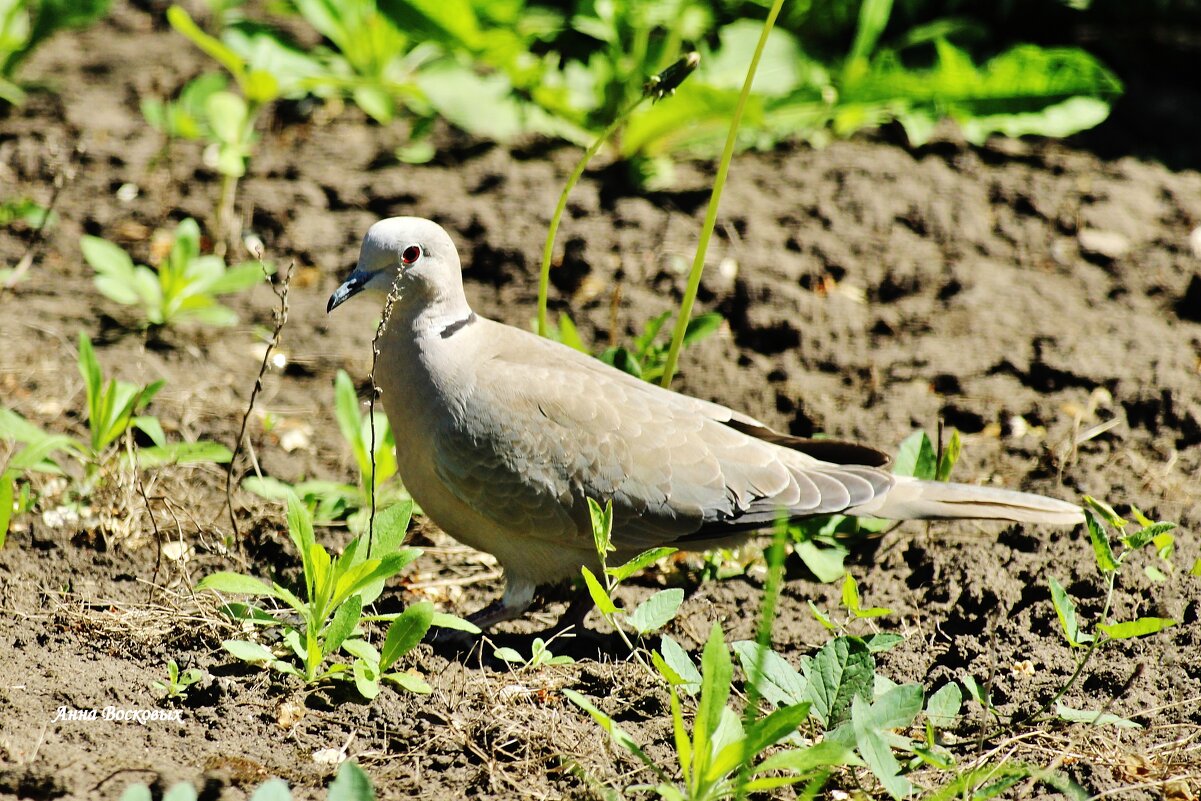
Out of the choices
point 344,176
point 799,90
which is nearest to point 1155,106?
point 799,90

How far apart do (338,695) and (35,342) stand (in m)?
2.18

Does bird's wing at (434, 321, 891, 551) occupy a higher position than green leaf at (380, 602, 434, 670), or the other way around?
Result: bird's wing at (434, 321, 891, 551)

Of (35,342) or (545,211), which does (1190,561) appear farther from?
(35,342)

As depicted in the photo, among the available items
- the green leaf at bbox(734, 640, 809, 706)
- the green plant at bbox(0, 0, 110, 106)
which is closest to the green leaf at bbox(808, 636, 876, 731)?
the green leaf at bbox(734, 640, 809, 706)

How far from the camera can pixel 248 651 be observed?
299cm

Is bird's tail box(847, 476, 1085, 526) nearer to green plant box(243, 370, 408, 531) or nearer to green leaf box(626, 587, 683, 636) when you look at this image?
green leaf box(626, 587, 683, 636)

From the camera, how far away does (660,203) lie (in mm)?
5488

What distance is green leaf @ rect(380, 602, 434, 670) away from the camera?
3.02m

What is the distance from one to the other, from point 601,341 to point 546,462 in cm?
134

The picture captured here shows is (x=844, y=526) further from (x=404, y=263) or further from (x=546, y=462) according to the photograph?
(x=404, y=263)

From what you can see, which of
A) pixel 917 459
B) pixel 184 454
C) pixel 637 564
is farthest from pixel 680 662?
pixel 184 454

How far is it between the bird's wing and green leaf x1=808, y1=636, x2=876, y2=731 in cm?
71

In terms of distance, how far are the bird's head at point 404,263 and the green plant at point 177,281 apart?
1.04m

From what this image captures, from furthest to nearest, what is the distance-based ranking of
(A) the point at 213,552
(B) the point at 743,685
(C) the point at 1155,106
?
(C) the point at 1155,106 < (A) the point at 213,552 < (B) the point at 743,685
